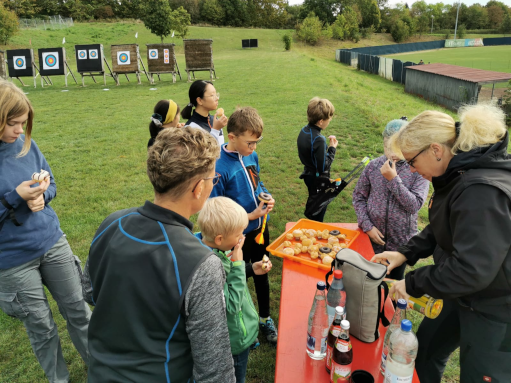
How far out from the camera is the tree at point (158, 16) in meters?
28.9

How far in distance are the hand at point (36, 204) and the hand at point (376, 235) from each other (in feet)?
8.42

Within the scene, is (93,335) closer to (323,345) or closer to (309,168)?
(323,345)

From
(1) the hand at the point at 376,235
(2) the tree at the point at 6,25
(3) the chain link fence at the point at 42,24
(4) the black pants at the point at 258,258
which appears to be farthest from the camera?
(3) the chain link fence at the point at 42,24

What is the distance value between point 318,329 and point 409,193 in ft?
5.12

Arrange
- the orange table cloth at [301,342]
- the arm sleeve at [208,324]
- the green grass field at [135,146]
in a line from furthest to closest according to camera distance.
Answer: the green grass field at [135,146] → the orange table cloth at [301,342] → the arm sleeve at [208,324]

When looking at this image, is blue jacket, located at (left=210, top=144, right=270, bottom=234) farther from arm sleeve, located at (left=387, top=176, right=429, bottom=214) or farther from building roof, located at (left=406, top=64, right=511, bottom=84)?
building roof, located at (left=406, top=64, right=511, bottom=84)

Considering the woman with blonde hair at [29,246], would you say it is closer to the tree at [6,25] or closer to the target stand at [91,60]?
the target stand at [91,60]

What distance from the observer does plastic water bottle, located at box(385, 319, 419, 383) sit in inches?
58.5

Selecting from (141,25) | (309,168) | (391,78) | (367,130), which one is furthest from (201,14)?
(309,168)

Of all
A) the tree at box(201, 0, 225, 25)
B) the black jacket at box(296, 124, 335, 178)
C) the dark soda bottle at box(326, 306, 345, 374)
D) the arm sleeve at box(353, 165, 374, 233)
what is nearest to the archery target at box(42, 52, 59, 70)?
the black jacket at box(296, 124, 335, 178)

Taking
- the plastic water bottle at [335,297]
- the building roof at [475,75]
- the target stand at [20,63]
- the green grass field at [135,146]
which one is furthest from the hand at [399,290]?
the target stand at [20,63]

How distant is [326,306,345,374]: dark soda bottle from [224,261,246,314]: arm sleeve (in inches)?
19.0

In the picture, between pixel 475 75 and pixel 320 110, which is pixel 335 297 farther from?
pixel 475 75

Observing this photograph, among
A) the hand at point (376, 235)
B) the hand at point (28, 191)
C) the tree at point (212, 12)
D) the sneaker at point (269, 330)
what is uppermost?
the tree at point (212, 12)
